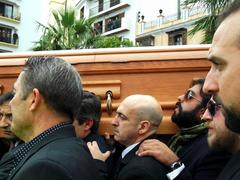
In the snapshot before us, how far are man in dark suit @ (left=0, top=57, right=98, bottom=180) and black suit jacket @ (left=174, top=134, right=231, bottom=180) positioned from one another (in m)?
0.78

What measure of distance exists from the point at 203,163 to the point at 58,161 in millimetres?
1121

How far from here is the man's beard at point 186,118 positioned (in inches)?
116

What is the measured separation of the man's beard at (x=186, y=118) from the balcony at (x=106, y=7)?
38.0 m

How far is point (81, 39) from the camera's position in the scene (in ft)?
47.9

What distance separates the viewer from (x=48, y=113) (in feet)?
6.31

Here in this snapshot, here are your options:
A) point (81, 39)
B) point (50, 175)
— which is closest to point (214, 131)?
point (50, 175)

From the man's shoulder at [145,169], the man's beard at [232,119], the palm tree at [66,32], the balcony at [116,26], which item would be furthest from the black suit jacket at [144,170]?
the balcony at [116,26]

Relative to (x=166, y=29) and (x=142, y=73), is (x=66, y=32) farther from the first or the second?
(x=166, y=29)

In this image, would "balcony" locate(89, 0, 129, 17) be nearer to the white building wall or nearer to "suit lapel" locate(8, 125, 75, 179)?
the white building wall

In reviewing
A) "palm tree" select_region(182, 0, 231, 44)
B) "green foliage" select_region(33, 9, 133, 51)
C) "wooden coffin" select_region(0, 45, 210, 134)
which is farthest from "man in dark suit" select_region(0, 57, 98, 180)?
"green foliage" select_region(33, 9, 133, 51)

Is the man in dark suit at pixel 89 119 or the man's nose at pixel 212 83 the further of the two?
the man in dark suit at pixel 89 119

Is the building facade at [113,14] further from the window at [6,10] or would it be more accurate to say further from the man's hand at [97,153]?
the man's hand at [97,153]

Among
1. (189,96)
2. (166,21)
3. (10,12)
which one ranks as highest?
(10,12)

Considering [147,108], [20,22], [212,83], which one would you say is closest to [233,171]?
[212,83]
